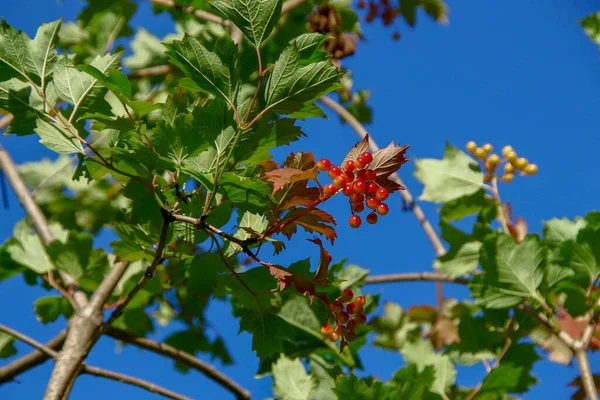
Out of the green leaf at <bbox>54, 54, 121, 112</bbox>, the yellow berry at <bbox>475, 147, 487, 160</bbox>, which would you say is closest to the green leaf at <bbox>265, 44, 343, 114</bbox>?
the green leaf at <bbox>54, 54, 121, 112</bbox>

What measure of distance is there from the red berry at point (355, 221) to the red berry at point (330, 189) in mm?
86

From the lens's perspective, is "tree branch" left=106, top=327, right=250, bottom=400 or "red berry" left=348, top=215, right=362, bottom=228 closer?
"red berry" left=348, top=215, right=362, bottom=228

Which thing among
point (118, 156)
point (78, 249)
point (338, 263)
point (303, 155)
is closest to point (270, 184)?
point (303, 155)

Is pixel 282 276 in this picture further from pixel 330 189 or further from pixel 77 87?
pixel 77 87

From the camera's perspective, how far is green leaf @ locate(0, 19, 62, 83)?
1.31 metres

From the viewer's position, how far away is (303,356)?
218cm

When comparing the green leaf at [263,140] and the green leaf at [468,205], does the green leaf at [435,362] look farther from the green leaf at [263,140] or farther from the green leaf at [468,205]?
the green leaf at [263,140]

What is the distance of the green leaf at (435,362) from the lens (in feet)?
6.58

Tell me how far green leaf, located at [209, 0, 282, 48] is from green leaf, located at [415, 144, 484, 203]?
1.40m

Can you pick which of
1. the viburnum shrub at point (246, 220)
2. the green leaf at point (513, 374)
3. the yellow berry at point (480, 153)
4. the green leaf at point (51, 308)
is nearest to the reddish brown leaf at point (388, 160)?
the viburnum shrub at point (246, 220)

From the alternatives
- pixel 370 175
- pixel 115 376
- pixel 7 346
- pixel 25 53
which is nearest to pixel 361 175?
pixel 370 175

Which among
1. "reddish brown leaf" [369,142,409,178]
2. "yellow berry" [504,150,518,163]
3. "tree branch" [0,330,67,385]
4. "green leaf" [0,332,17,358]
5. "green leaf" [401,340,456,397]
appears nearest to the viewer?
"reddish brown leaf" [369,142,409,178]

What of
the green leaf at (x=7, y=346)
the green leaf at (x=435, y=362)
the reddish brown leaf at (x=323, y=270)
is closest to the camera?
the reddish brown leaf at (x=323, y=270)

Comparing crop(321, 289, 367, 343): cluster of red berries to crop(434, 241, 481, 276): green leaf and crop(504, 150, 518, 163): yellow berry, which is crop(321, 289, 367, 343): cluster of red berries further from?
crop(504, 150, 518, 163): yellow berry
